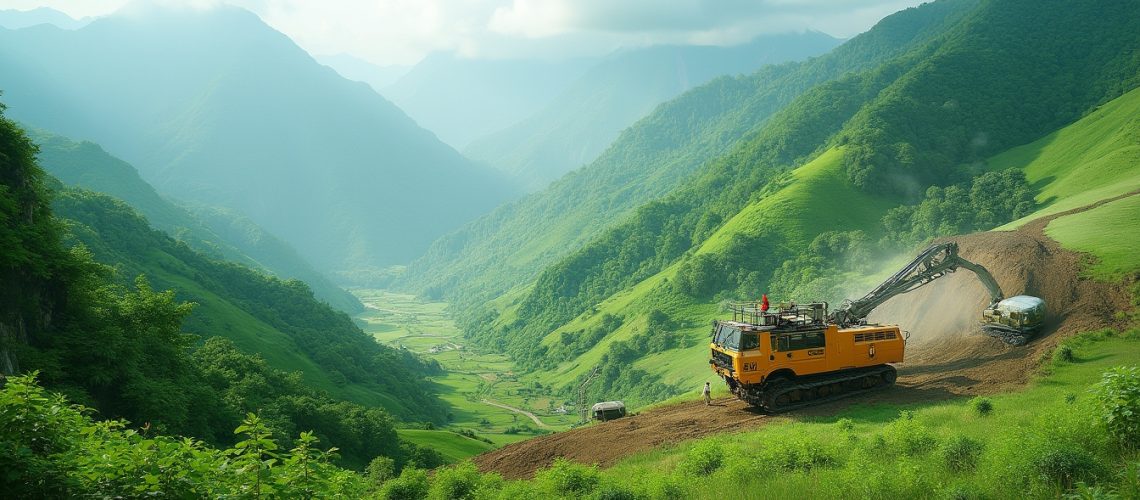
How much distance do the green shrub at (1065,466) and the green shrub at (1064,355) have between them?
18.9m

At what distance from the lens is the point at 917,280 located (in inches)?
→ 1304

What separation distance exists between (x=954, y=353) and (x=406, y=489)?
3161 centimetres

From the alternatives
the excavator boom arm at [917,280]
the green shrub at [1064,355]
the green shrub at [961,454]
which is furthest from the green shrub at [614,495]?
the green shrub at [1064,355]

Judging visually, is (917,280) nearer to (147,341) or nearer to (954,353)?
(954,353)

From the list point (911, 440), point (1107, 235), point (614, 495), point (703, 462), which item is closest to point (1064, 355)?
point (1107, 235)

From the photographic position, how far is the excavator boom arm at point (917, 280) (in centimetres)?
3198

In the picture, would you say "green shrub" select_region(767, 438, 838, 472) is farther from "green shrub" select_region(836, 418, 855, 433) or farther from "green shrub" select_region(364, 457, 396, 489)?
"green shrub" select_region(364, 457, 396, 489)

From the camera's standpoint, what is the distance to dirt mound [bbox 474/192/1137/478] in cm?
2605

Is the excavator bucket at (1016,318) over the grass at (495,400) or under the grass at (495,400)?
over

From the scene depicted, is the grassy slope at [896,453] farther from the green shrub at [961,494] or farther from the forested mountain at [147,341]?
the forested mountain at [147,341]

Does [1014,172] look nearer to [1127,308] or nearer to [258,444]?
[1127,308]

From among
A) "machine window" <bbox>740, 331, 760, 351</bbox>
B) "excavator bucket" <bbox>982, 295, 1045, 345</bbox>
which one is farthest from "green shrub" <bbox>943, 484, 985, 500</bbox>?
"excavator bucket" <bbox>982, 295, 1045, 345</bbox>

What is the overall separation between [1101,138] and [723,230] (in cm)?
7786

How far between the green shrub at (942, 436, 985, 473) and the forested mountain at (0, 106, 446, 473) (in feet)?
66.8
